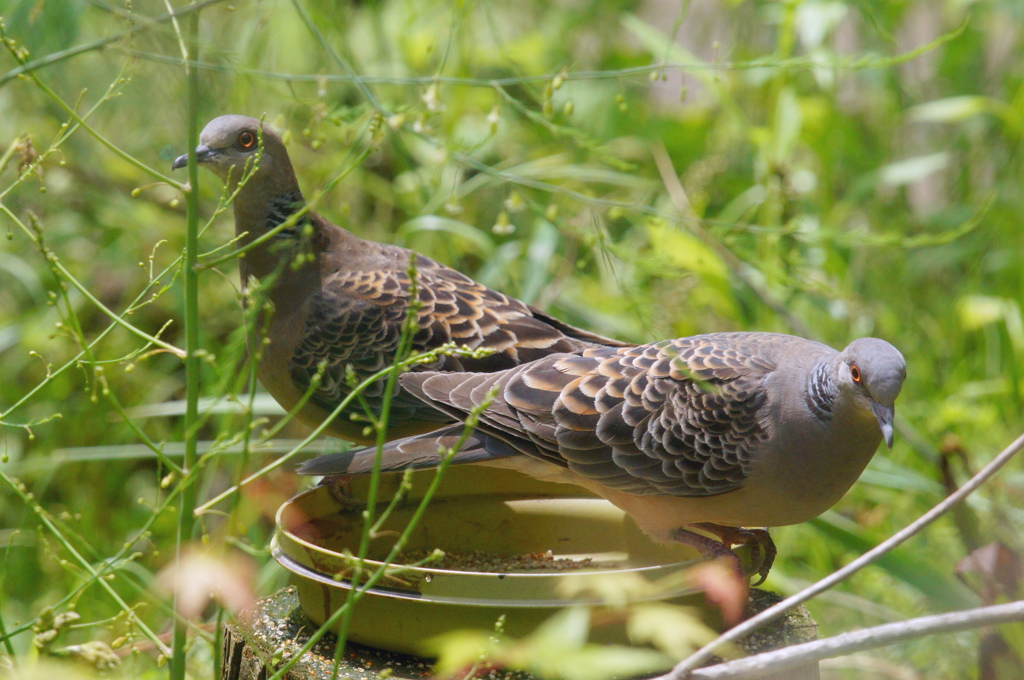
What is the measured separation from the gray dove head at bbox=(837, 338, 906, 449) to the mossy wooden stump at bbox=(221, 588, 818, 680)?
0.46m

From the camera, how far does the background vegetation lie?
10.3ft

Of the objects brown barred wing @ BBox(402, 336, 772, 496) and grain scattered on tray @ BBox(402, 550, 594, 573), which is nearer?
brown barred wing @ BBox(402, 336, 772, 496)

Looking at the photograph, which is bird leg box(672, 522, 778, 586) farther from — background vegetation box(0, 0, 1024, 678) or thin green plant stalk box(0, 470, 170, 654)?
thin green plant stalk box(0, 470, 170, 654)

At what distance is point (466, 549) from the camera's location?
2.31 meters

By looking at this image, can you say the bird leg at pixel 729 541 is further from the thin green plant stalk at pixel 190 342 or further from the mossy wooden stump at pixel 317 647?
the thin green plant stalk at pixel 190 342

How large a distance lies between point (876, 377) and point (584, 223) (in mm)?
1989

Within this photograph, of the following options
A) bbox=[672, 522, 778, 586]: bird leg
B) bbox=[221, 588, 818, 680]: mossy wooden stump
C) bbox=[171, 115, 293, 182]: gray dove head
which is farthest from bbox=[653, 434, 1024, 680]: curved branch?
bbox=[171, 115, 293, 182]: gray dove head

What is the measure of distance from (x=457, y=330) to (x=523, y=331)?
193 millimetres

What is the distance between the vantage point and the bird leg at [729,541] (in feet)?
6.73

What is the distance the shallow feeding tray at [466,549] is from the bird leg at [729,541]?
7 cm

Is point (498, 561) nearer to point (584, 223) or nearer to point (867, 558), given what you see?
point (867, 558)

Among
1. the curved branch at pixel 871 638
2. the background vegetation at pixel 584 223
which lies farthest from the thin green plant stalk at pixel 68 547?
the background vegetation at pixel 584 223

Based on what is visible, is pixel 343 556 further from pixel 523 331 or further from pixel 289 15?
pixel 289 15

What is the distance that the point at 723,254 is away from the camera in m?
4.11
